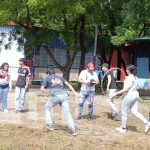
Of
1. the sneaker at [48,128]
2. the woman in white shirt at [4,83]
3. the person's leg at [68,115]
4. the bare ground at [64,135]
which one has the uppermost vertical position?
the woman in white shirt at [4,83]

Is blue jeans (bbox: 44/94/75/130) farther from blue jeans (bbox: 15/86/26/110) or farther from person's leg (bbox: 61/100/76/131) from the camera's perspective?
blue jeans (bbox: 15/86/26/110)

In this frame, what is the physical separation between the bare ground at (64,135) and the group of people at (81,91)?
0.29 meters

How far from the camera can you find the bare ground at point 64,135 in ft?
32.9

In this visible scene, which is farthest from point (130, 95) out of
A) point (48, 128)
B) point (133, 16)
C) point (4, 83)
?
point (133, 16)

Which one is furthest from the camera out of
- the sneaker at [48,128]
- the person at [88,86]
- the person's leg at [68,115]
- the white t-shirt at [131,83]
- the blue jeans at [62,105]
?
the person at [88,86]

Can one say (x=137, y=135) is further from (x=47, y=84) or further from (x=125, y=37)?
(x=125, y=37)

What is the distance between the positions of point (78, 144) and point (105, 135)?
1438mm

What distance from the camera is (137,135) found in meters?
11.7

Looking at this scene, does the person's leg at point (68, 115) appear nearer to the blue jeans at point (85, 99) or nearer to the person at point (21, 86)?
the blue jeans at point (85, 99)

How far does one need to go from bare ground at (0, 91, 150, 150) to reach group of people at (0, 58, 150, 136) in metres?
0.29

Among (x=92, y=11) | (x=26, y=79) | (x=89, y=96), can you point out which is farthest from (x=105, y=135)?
(x=92, y=11)

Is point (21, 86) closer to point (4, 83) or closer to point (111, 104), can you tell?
point (4, 83)

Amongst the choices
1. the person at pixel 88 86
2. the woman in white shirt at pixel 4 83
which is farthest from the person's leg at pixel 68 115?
the woman in white shirt at pixel 4 83

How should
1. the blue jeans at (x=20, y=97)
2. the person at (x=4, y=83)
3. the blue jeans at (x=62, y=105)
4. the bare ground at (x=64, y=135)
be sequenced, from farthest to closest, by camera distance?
the person at (x=4, y=83)
the blue jeans at (x=20, y=97)
the blue jeans at (x=62, y=105)
the bare ground at (x=64, y=135)
